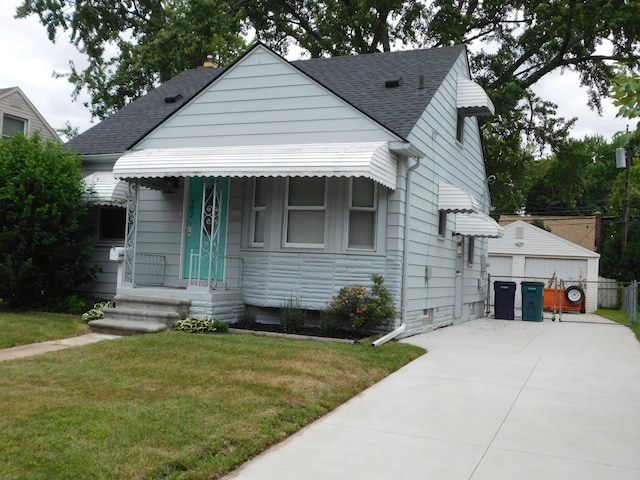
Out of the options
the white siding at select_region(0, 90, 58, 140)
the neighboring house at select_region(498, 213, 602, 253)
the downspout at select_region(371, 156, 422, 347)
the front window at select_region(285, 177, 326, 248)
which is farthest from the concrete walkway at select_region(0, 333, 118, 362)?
the neighboring house at select_region(498, 213, 602, 253)

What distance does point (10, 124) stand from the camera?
23000 mm

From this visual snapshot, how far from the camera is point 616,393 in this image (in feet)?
22.8

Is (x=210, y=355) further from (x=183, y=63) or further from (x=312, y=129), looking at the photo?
(x=183, y=63)

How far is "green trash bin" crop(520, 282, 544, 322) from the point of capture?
1662 cm

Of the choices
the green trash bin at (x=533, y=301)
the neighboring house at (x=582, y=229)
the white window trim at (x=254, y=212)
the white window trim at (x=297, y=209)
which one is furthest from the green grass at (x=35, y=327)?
the neighboring house at (x=582, y=229)

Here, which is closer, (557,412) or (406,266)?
(557,412)

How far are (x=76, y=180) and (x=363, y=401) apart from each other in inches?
328

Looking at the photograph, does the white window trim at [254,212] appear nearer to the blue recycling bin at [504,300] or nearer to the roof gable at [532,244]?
the blue recycling bin at [504,300]

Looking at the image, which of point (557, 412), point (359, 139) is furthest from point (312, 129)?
point (557, 412)

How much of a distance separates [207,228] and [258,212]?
1026mm

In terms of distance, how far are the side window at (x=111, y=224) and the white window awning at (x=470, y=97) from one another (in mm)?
7972

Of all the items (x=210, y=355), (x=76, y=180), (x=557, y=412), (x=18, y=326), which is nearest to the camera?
(x=557, y=412)

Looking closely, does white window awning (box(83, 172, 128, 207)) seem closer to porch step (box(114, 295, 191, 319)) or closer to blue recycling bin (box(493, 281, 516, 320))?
porch step (box(114, 295, 191, 319))

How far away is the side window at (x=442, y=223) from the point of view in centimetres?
1282
